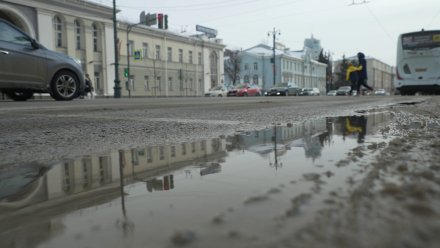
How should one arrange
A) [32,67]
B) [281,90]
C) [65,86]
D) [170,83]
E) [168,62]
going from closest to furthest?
[32,67], [65,86], [281,90], [168,62], [170,83]

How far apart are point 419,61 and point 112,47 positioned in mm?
29099

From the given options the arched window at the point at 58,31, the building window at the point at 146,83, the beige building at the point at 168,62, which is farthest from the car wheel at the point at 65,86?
the building window at the point at 146,83

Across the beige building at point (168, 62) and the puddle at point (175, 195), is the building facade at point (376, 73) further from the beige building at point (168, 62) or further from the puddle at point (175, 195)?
the puddle at point (175, 195)

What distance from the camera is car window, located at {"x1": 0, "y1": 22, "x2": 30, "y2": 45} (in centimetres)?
676

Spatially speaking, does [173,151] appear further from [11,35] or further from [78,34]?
[78,34]

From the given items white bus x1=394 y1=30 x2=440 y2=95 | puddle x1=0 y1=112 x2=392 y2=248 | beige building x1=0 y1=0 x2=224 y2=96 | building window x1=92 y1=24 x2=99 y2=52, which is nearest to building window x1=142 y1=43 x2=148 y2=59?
beige building x1=0 y1=0 x2=224 y2=96

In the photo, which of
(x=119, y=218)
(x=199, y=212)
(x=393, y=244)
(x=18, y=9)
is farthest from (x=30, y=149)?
(x=18, y=9)

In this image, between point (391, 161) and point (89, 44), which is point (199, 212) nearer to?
point (391, 161)

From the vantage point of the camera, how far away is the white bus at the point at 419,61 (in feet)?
51.4

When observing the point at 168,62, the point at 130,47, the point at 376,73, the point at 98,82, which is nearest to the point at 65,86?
the point at 98,82

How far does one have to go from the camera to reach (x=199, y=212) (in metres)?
0.87

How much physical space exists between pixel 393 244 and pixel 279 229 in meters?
0.20

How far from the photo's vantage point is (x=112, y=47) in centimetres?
3703

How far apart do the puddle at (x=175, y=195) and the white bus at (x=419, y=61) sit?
1642 cm
